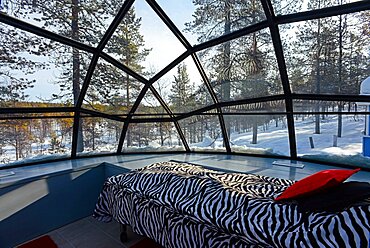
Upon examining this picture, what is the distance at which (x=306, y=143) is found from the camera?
4.16m

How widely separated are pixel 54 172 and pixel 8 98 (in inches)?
55.3

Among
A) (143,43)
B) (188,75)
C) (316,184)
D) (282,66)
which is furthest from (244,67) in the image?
(316,184)

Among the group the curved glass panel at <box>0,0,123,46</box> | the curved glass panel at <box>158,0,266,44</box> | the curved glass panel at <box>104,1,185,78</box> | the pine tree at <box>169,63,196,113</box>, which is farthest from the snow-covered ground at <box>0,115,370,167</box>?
the curved glass panel at <box>0,0,123,46</box>

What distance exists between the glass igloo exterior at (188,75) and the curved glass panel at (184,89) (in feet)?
0.07

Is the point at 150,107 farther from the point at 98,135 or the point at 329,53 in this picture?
the point at 329,53

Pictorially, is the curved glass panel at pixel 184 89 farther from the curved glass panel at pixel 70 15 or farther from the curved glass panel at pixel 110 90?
the curved glass panel at pixel 70 15

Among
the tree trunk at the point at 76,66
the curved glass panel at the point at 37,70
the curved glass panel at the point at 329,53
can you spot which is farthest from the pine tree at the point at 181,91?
the curved glass panel at the point at 329,53

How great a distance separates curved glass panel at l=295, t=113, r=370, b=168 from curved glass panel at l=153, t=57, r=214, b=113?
184cm

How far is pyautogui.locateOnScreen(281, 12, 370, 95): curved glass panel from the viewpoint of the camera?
9.34 ft

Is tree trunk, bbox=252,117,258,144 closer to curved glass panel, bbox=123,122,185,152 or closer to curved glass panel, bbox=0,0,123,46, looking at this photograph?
curved glass panel, bbox=123,122,185,152

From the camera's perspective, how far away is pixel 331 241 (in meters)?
1.35

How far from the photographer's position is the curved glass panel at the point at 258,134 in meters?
4.32

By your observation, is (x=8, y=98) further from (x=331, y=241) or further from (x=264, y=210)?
(x=331, y=241)

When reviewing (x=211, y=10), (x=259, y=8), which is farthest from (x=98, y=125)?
(x=259, y=8)
